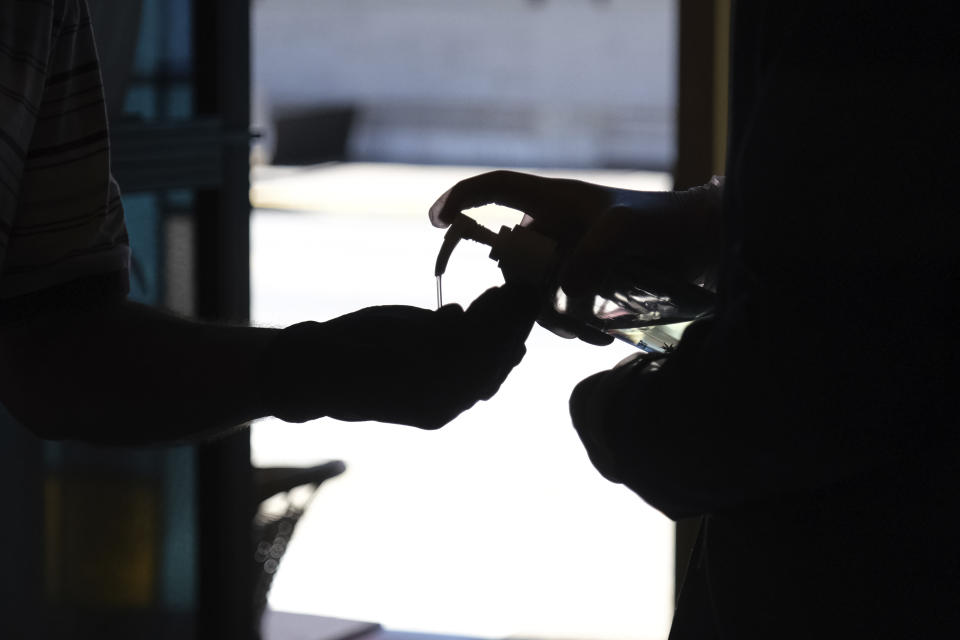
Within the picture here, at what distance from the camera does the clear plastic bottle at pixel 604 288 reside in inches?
32.0

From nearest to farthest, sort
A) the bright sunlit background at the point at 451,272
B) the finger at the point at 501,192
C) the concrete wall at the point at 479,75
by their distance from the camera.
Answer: the finger at the point at 501,192, the bright sunlit background at the point at 451,272, the concrete wall at the point at 479,75

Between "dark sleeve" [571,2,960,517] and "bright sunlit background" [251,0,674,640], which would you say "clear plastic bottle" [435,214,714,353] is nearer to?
"dark sleeve" [571,2,960,517]

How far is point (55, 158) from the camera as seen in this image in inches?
37.0

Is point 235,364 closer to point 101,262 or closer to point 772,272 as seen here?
point 101,262

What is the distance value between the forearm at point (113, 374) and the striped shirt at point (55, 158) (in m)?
0.05

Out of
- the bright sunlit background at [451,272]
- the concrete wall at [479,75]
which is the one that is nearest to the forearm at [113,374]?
the bright sunlit background at [451,272]

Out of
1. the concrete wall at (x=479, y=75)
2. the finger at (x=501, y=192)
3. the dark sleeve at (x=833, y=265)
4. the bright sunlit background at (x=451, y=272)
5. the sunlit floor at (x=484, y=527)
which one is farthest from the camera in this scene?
the concrete wall at (x=479, y=75)

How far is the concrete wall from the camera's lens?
38.7 ft

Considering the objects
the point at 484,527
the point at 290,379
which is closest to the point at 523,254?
the point at 290,379

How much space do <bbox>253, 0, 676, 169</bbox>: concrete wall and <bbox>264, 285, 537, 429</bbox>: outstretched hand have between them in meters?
11.0

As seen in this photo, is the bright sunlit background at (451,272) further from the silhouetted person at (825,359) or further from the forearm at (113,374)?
the silhouetted person at (825,359)

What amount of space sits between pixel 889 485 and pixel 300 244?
677 cm

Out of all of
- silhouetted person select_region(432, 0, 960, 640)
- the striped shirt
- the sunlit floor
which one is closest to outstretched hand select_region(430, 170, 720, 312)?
silhouetted person select_region(432, 0, 960, 640)

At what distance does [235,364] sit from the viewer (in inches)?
36.1
